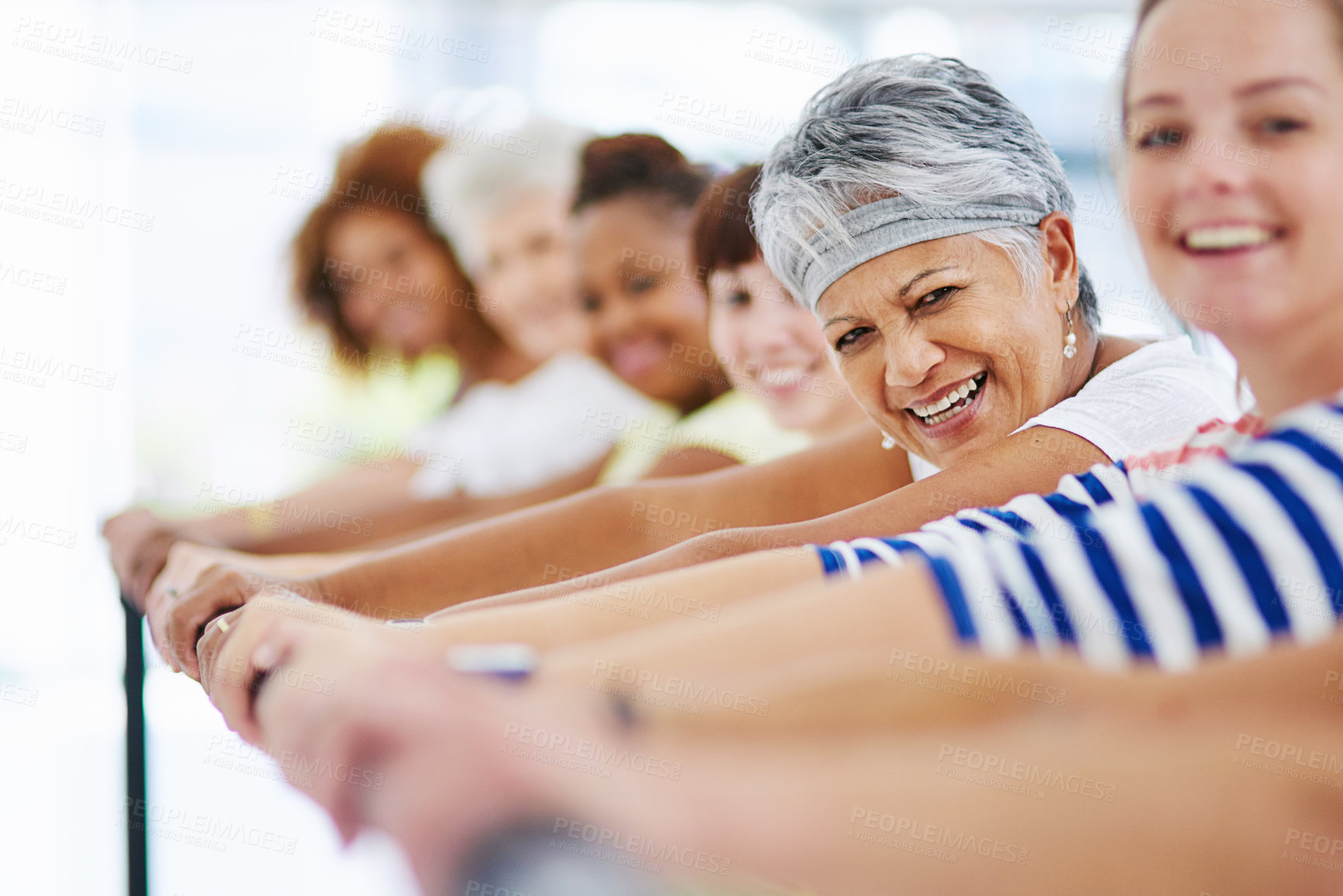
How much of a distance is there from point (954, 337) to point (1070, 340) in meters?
0.10

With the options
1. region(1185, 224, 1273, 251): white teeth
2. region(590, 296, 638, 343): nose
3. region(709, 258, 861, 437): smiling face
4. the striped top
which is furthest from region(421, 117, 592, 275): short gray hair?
the striped top

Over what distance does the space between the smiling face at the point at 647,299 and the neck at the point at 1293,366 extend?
0.77 metres

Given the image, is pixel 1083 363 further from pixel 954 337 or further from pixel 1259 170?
pixel 1259 170

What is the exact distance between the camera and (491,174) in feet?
4.64

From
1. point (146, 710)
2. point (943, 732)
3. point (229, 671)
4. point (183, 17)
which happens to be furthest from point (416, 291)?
point (183, 17)

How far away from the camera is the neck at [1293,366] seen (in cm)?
43

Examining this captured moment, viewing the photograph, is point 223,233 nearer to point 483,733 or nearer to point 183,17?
point 183,17

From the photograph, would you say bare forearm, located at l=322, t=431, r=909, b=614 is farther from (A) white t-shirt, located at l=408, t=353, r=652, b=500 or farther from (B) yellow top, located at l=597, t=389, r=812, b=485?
(A) white t-shirt, located at l=408, t=353, r=652, b=500

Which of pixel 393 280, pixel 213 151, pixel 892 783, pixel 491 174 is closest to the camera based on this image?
pixel 892 783

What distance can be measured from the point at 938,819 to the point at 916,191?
45cm

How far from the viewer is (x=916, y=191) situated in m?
0.63

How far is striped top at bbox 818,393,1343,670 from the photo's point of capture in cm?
33

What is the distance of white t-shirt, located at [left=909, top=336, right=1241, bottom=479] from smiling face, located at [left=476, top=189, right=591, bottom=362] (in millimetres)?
771

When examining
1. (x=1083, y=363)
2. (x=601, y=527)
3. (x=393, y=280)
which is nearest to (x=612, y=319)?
(x=393, y=280)
